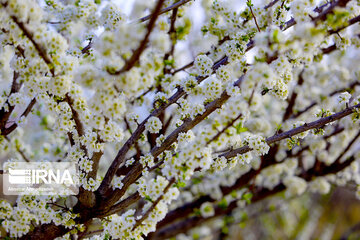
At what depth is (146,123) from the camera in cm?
321

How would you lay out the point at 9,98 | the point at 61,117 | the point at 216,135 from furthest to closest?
1. the point at 9,98
2. the point at 61,117
3. the point at 216,135

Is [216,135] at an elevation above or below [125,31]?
below

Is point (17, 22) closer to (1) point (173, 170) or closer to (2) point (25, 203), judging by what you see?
(1) point (173, 170)

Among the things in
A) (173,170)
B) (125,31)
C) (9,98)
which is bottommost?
(173,170)

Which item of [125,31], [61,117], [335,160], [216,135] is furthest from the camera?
[335,160]

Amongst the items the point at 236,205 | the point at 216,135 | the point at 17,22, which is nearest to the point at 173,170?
the point at 216,135

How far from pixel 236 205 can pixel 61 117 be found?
3.86m

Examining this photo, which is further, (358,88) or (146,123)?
(358,88)
